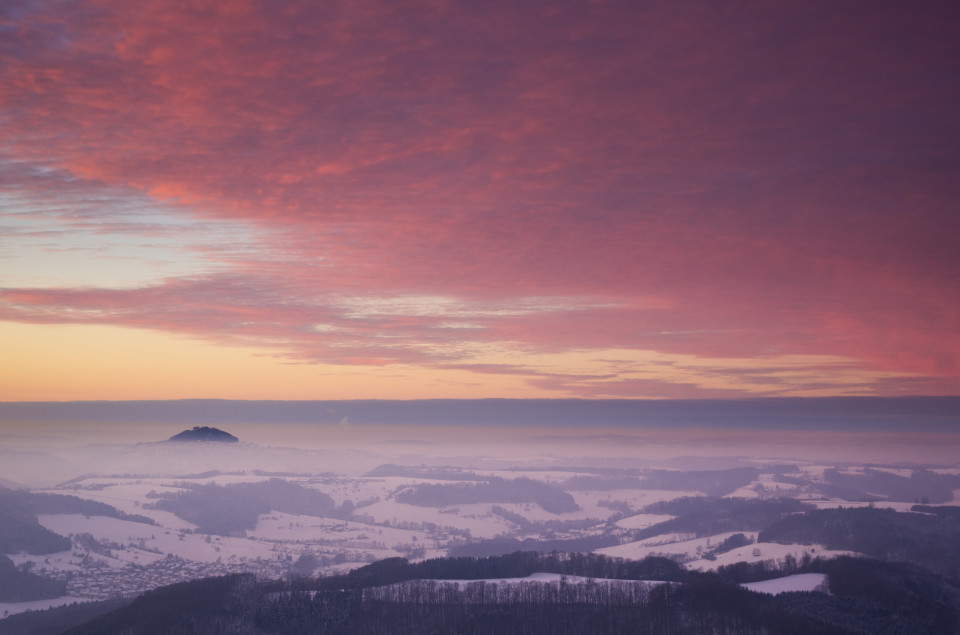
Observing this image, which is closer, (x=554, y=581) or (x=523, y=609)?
(x=523, y=609)

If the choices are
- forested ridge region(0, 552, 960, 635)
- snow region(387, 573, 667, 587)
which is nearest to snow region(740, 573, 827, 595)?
forested ridge region(0, 552, 960, 635)

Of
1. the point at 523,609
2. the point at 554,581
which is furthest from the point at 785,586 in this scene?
the point at 523,609

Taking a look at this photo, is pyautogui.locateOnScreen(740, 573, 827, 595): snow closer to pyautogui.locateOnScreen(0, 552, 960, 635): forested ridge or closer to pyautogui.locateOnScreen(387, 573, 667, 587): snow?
pyautogui.locateOnScreen(0, 552, 960, 635): forested ridge

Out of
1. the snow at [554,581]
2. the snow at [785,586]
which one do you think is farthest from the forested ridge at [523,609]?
the snow at [785,586]

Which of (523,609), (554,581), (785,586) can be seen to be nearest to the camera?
(523,609)

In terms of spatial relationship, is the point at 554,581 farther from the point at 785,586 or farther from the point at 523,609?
the point at 785,586

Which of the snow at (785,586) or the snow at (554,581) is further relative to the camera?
the snow at (785,586)

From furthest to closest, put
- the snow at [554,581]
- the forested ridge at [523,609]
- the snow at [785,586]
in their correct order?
1. the snow at [785,586]
2. the snow at [554,581]
3. the forested ridge at [523,609]

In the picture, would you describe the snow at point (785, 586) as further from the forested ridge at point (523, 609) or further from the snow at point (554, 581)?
the snow at point (554, 581)

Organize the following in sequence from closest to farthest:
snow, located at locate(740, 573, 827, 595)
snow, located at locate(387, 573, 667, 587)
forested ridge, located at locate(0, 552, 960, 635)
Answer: forested ridge, located at locate(0, 552, 960, 635)
snow, located at locate(387, 573, 667, 587)
snow, located at locate(740, 573, 827, 595)

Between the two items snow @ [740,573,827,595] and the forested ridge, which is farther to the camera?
snow @ [740,573,827,595]

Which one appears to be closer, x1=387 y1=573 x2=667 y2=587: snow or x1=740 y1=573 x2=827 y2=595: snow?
x1=387 y1=573 x2=667 y2=587: snow

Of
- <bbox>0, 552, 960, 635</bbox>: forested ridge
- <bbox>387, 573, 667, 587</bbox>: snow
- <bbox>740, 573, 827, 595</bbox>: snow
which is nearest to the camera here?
<bbox>0, 552, 960, 635</bbox>: forested ridge

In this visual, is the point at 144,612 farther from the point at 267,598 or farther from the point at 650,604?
the point at 650,604
